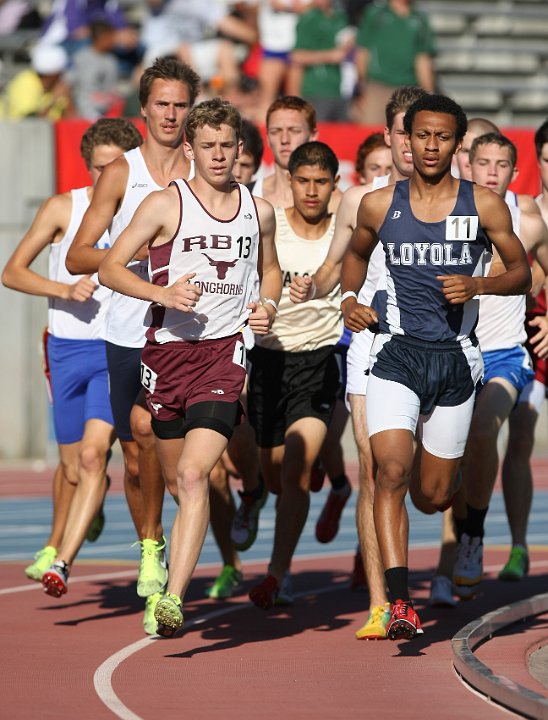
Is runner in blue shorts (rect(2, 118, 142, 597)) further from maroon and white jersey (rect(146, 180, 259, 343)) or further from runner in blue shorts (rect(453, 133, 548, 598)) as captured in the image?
runner in blue shorts (rect(453, 133, 548, 598))

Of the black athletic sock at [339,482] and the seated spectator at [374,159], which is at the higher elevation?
the seated spectator at [374,159]

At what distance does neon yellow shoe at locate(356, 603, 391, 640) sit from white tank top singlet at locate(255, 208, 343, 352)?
2044mm

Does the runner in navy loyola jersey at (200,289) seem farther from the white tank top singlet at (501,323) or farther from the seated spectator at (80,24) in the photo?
the seated spectator at (80,24)

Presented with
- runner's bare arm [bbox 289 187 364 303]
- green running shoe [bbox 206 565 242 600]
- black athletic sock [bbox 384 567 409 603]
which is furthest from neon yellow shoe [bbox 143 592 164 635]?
runner's bare arm [bbox 289 187 364 303]

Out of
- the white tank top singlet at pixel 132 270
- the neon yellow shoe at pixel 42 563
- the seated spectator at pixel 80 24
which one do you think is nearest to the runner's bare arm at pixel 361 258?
the white tank top singlet at pixel 132 270

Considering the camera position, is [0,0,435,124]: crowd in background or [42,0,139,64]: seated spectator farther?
[42,0,139,64]: seated spectator

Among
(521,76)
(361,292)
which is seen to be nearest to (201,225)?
(361,292)

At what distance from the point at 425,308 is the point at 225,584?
288 cm

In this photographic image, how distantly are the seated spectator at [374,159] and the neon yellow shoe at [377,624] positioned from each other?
9.91 feet

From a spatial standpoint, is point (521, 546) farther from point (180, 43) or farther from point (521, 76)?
point (521, 76)

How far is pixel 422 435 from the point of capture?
329 inches

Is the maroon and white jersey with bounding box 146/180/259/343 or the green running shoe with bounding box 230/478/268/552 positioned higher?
the maroon and white jersey with bounding box 146/180/259/343

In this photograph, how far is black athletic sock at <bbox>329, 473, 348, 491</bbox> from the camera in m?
A: 11.2

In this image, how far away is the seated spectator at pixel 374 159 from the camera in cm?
1038
